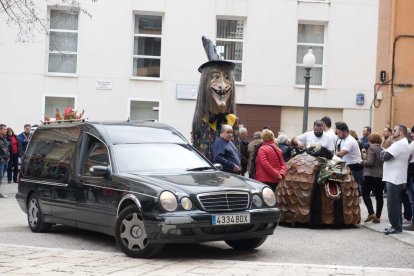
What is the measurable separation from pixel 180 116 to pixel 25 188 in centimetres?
1312

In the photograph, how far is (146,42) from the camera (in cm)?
2511

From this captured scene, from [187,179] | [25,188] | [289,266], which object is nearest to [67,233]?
[25,188]

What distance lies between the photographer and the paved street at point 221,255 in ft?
25.6

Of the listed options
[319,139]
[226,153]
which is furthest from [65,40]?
[226,153]

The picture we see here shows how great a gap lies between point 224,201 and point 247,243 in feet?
3.51

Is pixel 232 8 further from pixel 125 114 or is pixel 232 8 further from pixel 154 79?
pixel 125 114

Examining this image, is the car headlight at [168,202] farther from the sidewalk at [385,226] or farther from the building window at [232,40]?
the building window at [232,40]

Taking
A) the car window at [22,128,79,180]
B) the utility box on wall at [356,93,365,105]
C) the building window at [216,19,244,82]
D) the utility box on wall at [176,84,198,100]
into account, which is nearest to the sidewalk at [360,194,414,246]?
the car window at [22,128,79,180]

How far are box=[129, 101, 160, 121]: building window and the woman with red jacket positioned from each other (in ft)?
41.2

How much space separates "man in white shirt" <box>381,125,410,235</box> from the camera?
1088 cm

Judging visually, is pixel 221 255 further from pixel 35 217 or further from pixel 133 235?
pixel 35 217

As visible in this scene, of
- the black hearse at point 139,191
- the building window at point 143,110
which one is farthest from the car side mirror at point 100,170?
the building window at point 143,110

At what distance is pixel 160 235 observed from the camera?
27.2 feet

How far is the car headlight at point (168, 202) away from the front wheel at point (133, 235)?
0.42 m
